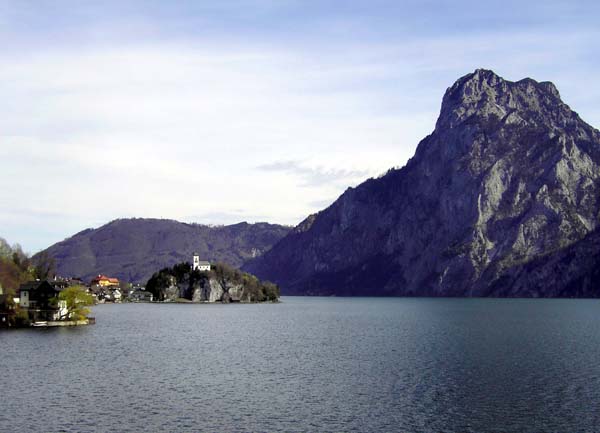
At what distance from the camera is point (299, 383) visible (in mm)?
77812

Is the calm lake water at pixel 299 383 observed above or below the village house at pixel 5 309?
below

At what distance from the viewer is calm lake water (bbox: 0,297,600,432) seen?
5909cm

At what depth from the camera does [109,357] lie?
98750 millimetres

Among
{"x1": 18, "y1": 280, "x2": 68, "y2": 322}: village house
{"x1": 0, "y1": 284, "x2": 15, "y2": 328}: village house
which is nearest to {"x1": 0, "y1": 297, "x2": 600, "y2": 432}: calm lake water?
{"x1": 0, "y1": 284, "x2": 15, "y2": 328}: village house

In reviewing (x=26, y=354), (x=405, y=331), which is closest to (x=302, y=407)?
(x=26, y=354)

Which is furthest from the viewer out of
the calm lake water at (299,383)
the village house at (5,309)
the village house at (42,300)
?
the village house at (42,300)

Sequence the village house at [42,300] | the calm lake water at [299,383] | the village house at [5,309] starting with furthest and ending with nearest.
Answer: the village house at [42,300] → the village house at [5,309] → the calm lake water at [299,383]

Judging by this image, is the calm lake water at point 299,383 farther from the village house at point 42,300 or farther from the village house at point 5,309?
the village house at point 42,300

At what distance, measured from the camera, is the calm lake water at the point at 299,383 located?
5909 cm

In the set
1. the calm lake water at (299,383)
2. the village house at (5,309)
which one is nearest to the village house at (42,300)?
the village house at (5,309)

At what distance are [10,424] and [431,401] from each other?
37.9m

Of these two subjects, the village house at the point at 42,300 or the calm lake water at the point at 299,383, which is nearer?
the calm lake water at the point at 299,383

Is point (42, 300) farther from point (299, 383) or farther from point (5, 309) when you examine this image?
point (299, 383)

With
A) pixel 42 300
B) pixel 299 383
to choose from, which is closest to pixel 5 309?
pixel 42 300
